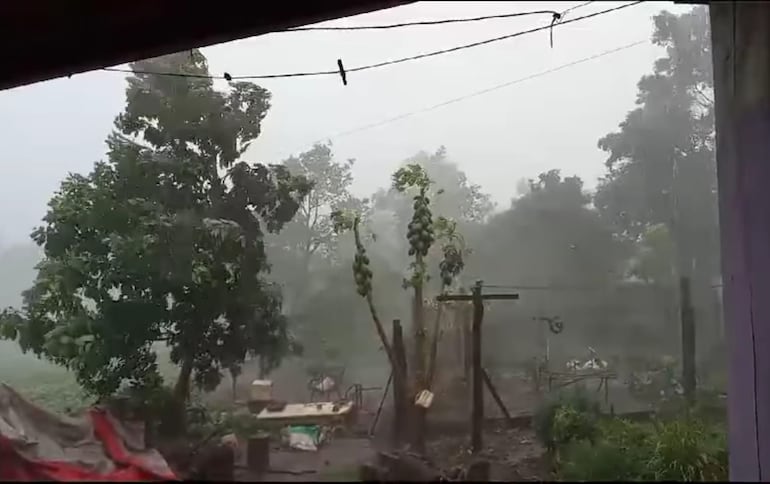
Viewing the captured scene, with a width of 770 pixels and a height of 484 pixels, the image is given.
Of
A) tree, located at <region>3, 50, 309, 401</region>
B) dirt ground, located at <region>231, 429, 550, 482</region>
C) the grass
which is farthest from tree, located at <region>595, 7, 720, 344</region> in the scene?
the grass

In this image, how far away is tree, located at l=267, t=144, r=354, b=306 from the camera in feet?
3.66

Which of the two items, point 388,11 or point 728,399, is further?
point 388,11

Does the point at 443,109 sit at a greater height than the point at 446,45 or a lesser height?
lesser

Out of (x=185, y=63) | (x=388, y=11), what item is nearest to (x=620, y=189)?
(x=388, y=11)

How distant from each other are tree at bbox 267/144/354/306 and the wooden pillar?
57 centimetres

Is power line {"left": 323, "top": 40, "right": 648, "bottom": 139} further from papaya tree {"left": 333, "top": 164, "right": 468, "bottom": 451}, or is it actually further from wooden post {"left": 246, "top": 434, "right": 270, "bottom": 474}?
wooden post {"left": 246, "top": 434, "right": 270, "bottom": 474}

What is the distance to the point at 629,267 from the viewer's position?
108 centimetres

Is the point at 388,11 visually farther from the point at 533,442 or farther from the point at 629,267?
the point at 533,442

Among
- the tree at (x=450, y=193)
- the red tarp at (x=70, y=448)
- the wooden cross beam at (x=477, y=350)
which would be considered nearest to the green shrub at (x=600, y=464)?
the wooden cross beam at (x=477, y=350)

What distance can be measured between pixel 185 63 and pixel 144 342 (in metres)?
0.47

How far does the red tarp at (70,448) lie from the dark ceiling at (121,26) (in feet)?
1.76

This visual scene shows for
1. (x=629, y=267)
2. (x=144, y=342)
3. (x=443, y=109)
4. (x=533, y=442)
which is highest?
(x=443, y=109)

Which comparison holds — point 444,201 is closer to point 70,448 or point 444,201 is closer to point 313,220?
point 313,220

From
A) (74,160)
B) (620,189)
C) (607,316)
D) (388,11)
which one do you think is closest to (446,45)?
(388,11)
